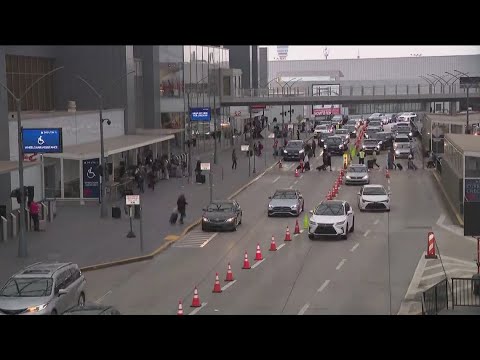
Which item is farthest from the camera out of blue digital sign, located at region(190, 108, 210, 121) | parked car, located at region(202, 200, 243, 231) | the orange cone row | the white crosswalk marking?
blue digital sign, located at region(190, 108, 210, 121)

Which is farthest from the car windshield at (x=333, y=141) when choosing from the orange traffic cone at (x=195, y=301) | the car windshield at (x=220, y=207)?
the orange traffic cone at (x=195, y=301)

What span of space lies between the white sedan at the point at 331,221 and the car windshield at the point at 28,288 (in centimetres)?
1327

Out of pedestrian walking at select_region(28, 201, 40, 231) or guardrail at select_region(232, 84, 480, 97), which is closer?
pedestrian walking at select_region(28, 201, 40, 231)

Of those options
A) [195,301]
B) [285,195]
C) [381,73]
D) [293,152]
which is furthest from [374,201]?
A: [381,73]

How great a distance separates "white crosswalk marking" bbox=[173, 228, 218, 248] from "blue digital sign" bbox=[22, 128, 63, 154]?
5.73 meters

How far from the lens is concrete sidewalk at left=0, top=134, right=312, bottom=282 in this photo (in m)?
27.0

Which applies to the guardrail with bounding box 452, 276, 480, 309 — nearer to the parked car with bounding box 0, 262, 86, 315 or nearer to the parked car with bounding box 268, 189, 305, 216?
the parked car with bounding box 0, 262, 86, 315

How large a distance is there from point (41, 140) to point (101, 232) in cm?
395

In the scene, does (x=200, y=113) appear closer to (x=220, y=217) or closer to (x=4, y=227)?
(x=220, y=217)

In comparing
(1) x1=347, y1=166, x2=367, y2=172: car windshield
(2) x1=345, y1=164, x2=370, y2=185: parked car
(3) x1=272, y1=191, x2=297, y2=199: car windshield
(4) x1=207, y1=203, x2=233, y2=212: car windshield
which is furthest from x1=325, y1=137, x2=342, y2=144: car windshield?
(4) x1=207, y1=203, x2=233, y2=212: car windshield

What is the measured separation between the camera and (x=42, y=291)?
60.7 ft

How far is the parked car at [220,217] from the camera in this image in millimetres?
32969
